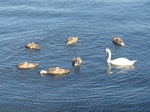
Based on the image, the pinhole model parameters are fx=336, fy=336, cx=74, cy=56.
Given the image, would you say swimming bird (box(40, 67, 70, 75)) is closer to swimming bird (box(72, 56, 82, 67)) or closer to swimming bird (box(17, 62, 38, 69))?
swimming bird (box(72, 56, 82, 67))

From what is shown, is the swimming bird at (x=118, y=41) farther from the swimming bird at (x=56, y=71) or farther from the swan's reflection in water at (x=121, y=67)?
the swimming bird at (x=56, y=71)

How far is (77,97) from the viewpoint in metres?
36.0

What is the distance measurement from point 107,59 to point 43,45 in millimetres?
10311

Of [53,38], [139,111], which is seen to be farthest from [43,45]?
[139,111]

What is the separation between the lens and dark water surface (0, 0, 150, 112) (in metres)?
35.5

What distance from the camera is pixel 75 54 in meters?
46.9

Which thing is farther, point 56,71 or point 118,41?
point 118,41

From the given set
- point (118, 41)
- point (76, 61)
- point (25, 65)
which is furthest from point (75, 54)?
point (25, 65)

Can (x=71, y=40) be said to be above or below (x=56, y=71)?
above

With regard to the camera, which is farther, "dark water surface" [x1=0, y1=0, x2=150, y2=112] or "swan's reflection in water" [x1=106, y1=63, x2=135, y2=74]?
"swan's reflection in water" [x1=106, y1=63, x2=135, y2=74]

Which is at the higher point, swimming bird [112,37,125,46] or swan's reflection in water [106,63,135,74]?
swimming bird [112,37,125,46]

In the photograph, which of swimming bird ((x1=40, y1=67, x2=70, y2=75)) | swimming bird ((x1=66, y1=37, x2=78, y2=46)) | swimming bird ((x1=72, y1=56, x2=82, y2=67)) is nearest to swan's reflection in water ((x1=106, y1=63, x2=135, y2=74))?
swimming bird ((x1=72, y1=56, x2=82, y2=67))

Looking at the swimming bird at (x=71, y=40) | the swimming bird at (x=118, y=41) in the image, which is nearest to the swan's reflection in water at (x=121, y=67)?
the swimming bird at (x=118, y=41)

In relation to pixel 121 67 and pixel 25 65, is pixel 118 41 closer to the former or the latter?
pixel 121 67
